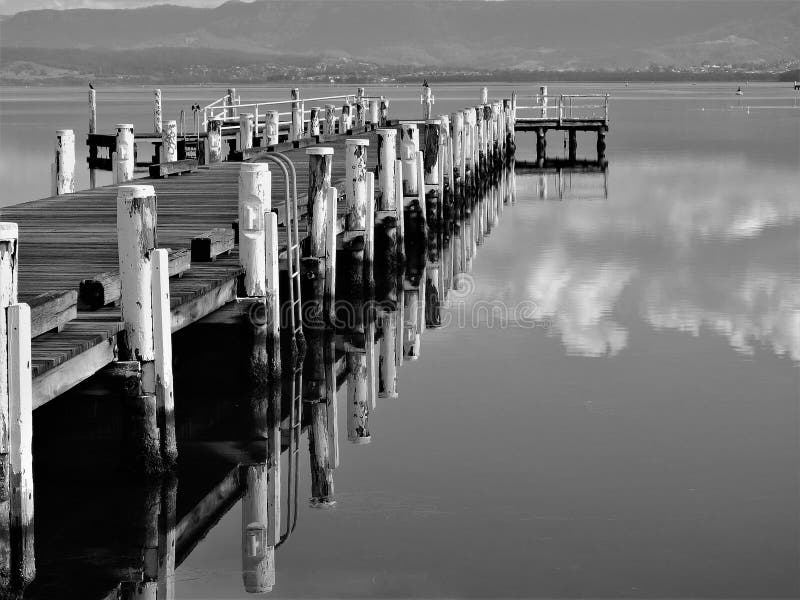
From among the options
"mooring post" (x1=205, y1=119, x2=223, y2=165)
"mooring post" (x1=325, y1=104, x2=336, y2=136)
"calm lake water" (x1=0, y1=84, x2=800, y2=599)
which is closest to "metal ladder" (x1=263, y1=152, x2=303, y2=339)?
"calm lake water" (x1=0, y1=84, x2=800, y2=599)

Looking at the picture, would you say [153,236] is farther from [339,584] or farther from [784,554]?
[784,554]

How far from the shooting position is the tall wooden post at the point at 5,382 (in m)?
8.24

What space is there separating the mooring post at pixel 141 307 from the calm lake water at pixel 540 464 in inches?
20.6

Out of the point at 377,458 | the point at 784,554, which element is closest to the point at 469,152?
the point at 377,458

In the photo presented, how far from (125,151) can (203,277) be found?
11.8 m

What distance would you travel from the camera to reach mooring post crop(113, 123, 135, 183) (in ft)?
77.8

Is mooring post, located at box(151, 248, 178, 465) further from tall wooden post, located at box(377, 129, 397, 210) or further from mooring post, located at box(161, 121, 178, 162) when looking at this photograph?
mooring post, located at box(161, 121, 178, 162)

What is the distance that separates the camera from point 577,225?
32062 millimetres

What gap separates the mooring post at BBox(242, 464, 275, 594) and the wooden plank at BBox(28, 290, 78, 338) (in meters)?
1.87

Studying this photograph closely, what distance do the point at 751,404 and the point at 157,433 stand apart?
6303mm

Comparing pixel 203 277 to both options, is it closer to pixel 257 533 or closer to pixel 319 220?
pixel 319 220

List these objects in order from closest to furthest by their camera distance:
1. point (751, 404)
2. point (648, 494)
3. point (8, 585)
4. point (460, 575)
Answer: point (8, 585)
point (460, 575)
point (648, 494)
point (751, 404)

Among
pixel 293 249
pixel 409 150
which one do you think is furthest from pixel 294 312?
pixel 409 150

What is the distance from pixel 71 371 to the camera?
374 inches
